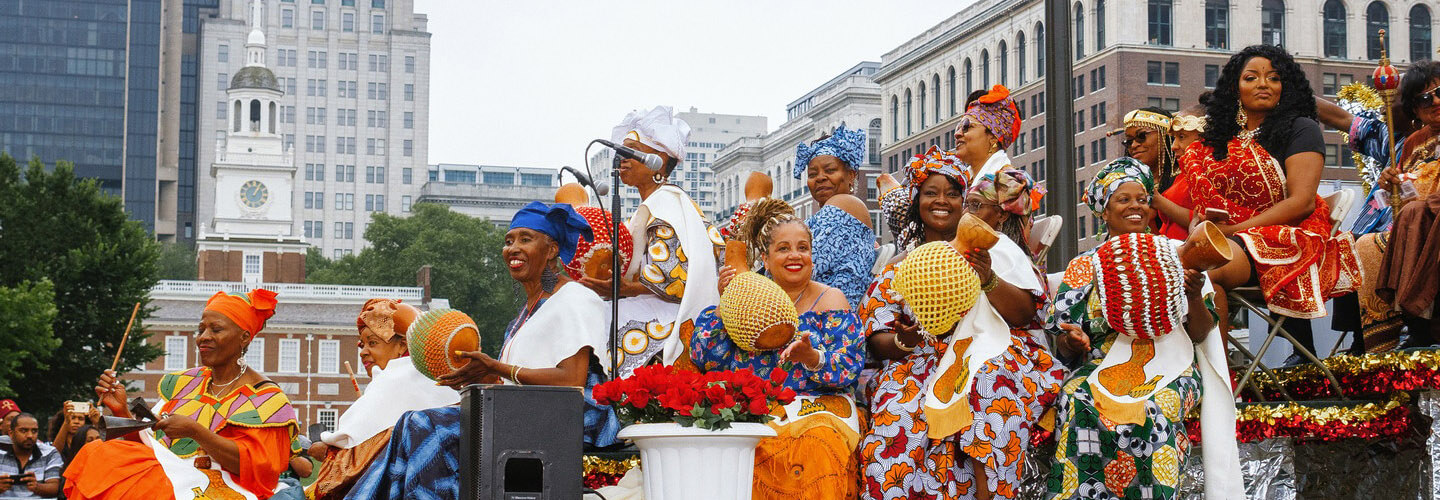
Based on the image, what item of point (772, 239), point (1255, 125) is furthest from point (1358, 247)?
point (772, 239)

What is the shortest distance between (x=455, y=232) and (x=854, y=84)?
26.8m

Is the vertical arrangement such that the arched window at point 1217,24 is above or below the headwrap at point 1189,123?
above

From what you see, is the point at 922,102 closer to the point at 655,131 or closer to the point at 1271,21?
the point at 1271,21

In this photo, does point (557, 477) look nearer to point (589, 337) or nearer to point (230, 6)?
point (589, 337)

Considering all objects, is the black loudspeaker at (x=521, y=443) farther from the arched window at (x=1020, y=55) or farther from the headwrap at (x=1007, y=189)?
the arched window at (x=1020, y=55)

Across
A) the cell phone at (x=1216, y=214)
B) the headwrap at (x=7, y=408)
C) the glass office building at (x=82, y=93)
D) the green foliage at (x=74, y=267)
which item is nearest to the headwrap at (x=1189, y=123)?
the cell phone at (x=1216, y=214)

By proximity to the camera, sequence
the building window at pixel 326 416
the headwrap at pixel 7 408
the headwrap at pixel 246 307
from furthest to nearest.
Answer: the building window at pixel 326 416, the headwrap at pixel 7 408, the headwrap at pixel 246 307

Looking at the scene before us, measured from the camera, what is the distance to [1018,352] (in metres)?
7.36

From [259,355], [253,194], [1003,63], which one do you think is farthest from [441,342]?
[253,194]

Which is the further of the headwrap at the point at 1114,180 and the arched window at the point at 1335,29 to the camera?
the arched window at the point at 1335,29

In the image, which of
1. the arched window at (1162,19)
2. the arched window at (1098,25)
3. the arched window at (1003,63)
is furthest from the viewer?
the arched window at (1003,63)

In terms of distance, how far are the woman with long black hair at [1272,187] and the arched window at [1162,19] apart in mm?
64975

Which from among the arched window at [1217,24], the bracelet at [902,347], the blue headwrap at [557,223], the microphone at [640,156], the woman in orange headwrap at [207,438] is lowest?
the woman in orange headwrap at [207,438]

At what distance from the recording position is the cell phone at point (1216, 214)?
8.27m
